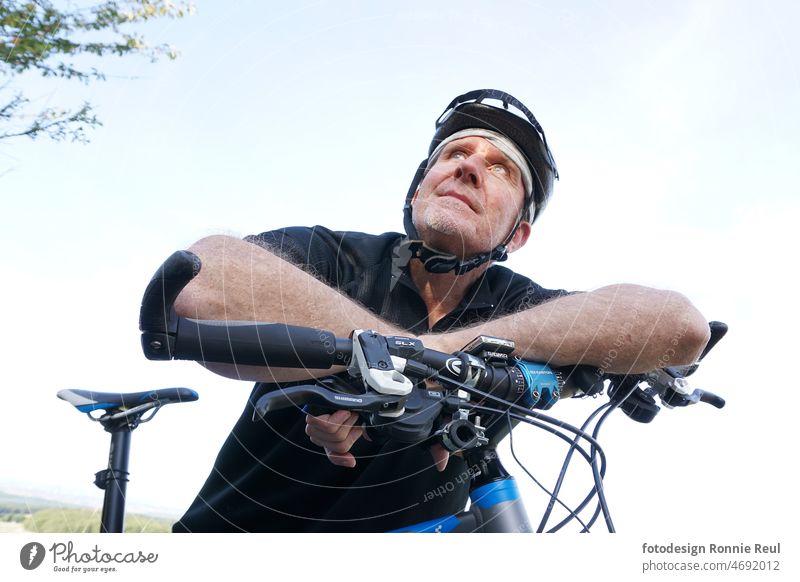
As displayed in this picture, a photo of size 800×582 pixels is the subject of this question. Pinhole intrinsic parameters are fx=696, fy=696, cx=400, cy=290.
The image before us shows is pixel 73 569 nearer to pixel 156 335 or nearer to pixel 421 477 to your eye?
pixel 156 335

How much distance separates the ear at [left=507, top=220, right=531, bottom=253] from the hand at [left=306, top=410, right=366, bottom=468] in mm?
1867

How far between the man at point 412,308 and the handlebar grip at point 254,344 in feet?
0.51

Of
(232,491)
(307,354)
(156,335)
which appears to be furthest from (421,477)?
(156,335)

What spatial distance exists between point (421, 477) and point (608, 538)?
120cm

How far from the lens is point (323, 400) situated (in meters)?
1.45

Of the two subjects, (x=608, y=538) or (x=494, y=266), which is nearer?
(x=608, y=538)

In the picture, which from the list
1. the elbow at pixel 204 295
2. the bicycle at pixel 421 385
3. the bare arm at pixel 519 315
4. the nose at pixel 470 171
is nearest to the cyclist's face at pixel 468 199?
the nose at pixel 470 171

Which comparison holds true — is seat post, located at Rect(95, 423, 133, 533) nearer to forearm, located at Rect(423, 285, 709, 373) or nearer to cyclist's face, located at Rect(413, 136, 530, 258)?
forearm, located at Rect(423, 285, 709, 373)

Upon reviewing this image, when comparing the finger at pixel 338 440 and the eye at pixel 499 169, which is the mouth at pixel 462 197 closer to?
the eye at pixel 499 169

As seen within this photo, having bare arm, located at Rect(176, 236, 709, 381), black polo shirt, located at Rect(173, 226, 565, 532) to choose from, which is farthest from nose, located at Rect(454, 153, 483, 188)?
bare arm, located at Rect(176, 236, 709, 381)

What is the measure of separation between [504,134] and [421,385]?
1884 millimetres

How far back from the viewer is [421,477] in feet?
9.30

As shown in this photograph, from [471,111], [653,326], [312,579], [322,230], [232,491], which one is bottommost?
[312,579]

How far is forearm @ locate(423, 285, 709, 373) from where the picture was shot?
2154 millimetres
